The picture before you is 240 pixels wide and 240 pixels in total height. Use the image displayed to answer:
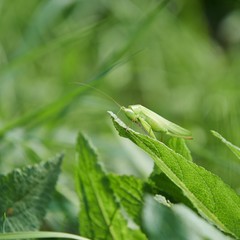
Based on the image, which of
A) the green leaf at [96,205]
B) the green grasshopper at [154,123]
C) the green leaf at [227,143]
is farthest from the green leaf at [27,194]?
the green leaf at [227,143]

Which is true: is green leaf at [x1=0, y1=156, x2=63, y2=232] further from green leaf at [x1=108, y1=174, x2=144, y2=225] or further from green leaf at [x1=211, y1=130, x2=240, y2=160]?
green leaf at [x1=211, y1=130, x2=240, y2=160]

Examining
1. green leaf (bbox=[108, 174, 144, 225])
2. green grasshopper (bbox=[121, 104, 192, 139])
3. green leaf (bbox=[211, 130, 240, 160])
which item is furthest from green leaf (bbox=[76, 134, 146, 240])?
green leaf (bbox=[211, 130, 240, 160])

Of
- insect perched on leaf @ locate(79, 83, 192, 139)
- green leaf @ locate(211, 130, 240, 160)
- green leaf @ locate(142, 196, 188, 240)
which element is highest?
insect perched on leaf @ locate(79, 83, 192, 139)

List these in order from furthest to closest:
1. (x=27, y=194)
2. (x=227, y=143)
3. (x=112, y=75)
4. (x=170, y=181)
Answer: (x=112, y=75) → (x=27, y=194) → (x=170, y=181) → (x=227, y=143)

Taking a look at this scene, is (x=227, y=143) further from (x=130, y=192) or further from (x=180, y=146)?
(x=130, y=192)

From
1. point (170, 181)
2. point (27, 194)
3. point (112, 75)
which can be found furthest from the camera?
point (112, 75)

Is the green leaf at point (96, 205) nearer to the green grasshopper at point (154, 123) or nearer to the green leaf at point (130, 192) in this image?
the green leaf at point (130, 192)

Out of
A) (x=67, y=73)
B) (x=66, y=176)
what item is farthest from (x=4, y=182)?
(x=67, y=73)

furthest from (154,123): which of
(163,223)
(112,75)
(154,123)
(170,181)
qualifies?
(112,75)
